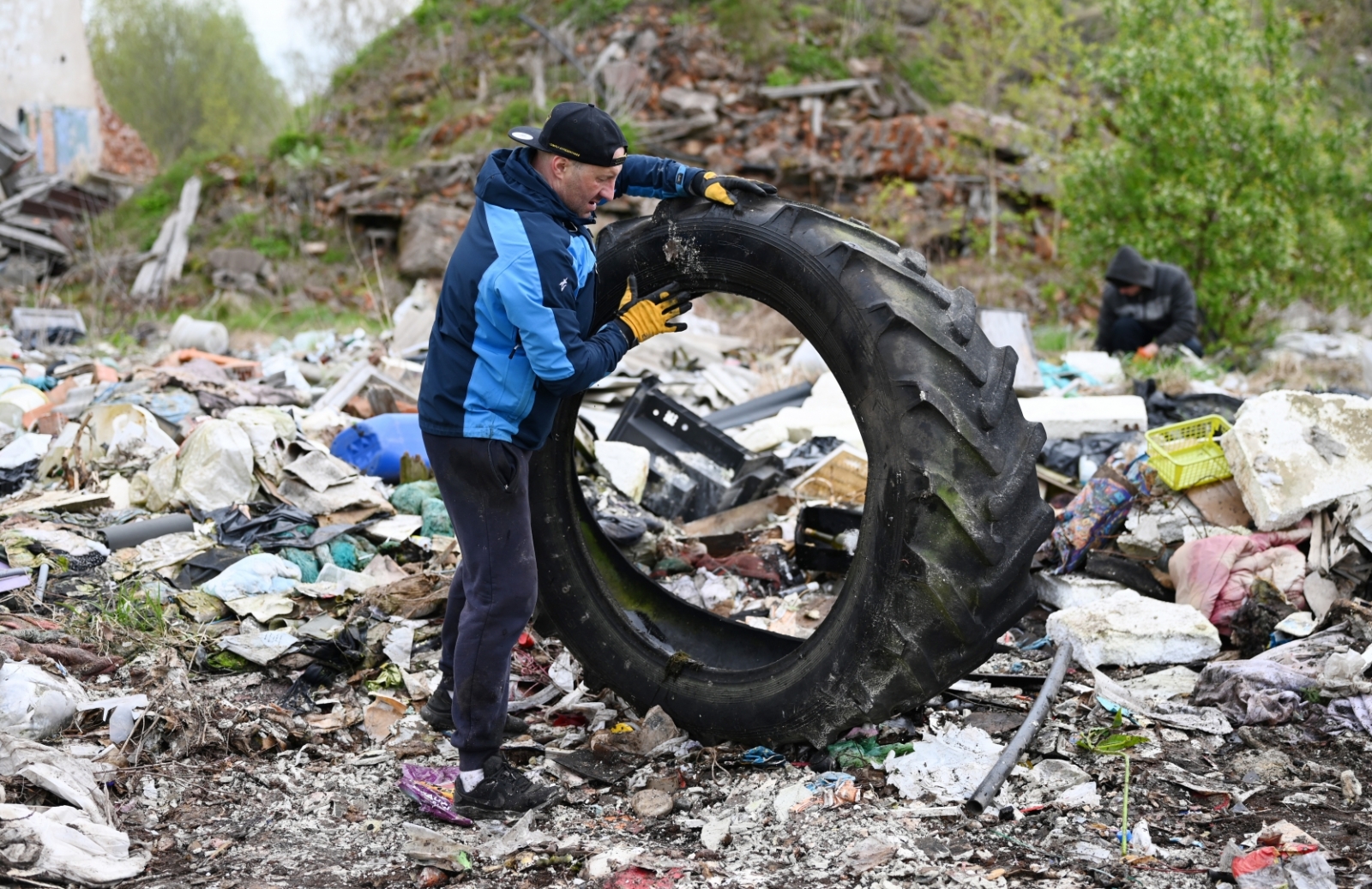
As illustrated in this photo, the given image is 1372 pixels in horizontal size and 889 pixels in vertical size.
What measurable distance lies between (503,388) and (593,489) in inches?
101

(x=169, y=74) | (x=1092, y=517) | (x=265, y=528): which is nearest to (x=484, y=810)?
(x=265, y=528)

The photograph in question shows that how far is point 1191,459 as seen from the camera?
5.09m

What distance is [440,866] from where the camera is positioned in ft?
9.67

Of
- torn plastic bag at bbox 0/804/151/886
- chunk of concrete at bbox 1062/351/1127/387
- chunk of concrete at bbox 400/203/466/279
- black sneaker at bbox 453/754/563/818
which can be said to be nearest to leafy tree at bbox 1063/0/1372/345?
chunk of concrete at bbox 1062/351/1127/387

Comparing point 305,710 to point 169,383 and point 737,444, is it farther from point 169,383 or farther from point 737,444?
point 169,383

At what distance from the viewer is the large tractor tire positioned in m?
3.02

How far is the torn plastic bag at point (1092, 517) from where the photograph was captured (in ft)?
15.7

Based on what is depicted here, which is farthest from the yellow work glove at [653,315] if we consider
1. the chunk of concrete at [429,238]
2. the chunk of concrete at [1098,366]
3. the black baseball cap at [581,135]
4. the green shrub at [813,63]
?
the green shrub at [813,63]

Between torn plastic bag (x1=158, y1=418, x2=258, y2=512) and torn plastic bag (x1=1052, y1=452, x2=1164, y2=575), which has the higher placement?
torn plastic bag (x1=1052, y1=452, x2=1164, y2=575)

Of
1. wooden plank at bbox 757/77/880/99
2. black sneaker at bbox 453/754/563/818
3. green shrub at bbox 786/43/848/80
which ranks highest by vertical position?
green shrub at bbox 786/43/848/80

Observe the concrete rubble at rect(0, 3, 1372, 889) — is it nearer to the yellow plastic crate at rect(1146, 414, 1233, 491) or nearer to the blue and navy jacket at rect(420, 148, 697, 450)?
the yellow plastic crate at rect(1146, 414, 1233, 491)

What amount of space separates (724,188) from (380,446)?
353cm

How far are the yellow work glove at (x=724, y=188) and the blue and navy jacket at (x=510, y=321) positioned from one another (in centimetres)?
51

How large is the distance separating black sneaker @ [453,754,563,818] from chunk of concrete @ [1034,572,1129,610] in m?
2.41
